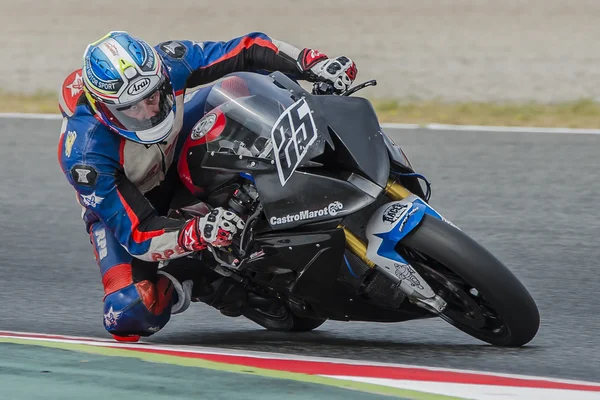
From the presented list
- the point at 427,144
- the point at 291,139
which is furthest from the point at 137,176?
the point at 427,144

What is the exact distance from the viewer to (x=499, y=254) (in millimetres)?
6270

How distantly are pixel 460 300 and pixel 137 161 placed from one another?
1.42m

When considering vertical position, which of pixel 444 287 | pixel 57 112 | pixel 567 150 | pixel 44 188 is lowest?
pixel 57 112

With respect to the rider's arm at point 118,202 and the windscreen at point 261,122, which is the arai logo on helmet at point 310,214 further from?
the rider's arm at point 118,202

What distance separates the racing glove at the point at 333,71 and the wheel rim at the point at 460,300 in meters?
0.89

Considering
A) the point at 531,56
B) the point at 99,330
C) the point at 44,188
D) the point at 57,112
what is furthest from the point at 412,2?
the point at 99,330

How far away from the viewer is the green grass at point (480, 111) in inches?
376

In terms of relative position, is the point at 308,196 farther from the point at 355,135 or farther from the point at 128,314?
the point at 128,314

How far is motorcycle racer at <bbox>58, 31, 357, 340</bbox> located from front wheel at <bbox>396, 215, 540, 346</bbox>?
688 millimetres

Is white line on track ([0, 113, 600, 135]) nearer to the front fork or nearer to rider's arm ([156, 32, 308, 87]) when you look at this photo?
rider's arm ([156, 32, 308, 87])

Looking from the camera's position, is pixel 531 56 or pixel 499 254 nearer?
pixel 499 254

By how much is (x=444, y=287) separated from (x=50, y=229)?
11.7 feet

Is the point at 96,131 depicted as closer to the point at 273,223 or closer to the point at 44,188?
the point at 273,223

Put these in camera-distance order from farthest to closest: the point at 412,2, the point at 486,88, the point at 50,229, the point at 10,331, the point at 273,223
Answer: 1. the point at 412,2
2. the point at 486,88
3. the point at 50,229
4. the point at 10,331
5. the point at 273,223
